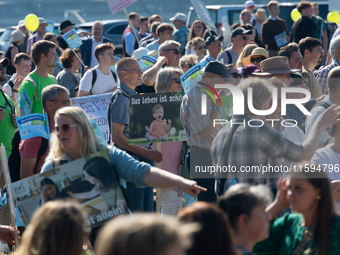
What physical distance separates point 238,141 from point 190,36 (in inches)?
285

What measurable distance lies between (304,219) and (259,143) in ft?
2.26

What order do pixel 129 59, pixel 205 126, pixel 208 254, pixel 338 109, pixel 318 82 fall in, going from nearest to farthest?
1. pixel 208 254
2. pixel 338 109
3. pixel 205 126
4. pixel 129 59
5. pixel 318 82

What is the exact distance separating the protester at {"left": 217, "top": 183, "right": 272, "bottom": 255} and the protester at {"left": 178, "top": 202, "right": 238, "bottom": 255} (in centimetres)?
39

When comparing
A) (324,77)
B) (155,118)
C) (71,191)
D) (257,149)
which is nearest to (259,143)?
(257,149)

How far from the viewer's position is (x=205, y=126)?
4.36 m

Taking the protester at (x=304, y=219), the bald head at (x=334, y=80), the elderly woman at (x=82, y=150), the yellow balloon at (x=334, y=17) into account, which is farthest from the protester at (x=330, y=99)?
the yellow balloon at (x=334, y=17)

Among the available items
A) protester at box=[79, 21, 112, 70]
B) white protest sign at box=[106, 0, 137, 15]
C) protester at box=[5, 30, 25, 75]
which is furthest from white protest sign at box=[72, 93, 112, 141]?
protester at box=[5, 30, 25, 75]

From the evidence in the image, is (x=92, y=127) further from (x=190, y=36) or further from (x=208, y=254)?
(x=190, y=36)

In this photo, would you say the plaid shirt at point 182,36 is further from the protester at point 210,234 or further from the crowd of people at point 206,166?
the protester at point 210,234

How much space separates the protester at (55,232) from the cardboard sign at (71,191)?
34.5 inches

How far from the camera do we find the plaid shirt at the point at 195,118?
4379 mm

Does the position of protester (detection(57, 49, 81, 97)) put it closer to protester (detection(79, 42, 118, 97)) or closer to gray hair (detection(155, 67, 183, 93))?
protester (detection(79, 42, 118, 97))

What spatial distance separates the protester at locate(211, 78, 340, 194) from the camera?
327 cm

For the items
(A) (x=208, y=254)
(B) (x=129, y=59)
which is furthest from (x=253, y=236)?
(B) (x=129, y=59)
